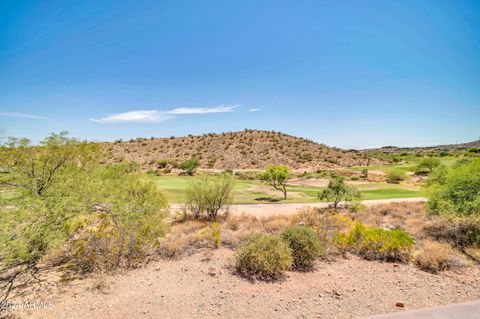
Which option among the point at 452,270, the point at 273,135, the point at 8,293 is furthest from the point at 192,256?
the point at 273,135

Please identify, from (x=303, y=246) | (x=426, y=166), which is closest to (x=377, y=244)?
(x=303, y=246)

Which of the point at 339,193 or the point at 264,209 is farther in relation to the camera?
the point at 339,193

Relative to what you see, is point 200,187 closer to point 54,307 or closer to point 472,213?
point 54,307

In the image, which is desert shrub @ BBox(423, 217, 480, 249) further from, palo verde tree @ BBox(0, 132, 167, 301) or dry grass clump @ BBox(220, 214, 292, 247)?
palo verde tree @ BBox(0, 132, 167, 301)

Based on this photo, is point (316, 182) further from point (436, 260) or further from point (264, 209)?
point (436, 260)

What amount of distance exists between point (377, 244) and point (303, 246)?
3.28 meters

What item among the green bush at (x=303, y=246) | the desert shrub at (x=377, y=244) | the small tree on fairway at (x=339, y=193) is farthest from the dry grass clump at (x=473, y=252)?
the small tree on fairway at (x=339, y=193)

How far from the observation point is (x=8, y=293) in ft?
21.0

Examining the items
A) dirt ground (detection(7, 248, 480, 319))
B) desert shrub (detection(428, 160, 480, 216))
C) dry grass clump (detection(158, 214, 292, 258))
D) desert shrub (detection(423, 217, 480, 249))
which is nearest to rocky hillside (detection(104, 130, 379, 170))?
dry grass clump (detection(158, 214, 292, 258))

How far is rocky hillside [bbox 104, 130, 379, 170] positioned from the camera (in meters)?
53.0

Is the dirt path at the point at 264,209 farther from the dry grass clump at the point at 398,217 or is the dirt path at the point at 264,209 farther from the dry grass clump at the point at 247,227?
the dry grass clump at the point at 398,217

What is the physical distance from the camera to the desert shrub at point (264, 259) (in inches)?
298

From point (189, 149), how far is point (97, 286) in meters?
53.0

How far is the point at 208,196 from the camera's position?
52.3ft
